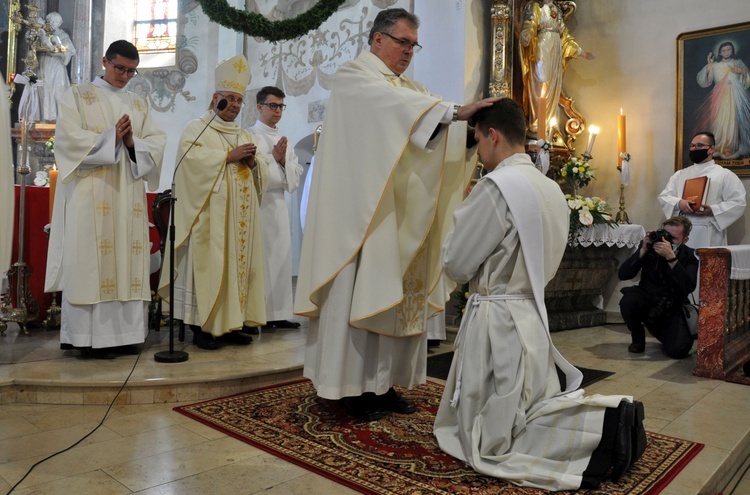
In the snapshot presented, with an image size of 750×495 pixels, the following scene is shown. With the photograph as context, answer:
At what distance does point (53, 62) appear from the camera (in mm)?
10656

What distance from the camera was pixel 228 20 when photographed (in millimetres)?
6684

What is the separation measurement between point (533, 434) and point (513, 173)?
1.01 meters

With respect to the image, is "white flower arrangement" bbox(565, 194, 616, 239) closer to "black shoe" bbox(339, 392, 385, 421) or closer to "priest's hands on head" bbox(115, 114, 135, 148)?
"black shoe" bbox(339, 392, 385, 421)

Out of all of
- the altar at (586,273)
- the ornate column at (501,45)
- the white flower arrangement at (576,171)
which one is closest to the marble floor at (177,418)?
the altar at (586,273)

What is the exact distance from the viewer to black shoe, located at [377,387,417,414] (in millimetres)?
3305

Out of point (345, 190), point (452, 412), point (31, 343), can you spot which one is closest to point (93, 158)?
point (31, 343)

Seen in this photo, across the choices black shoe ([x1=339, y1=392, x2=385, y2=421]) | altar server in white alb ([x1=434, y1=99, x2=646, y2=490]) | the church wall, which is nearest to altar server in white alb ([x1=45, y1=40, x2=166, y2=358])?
black shoe ([x1=339, y1=392, x2=385, y2=421])

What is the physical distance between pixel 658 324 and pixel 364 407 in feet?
9.68

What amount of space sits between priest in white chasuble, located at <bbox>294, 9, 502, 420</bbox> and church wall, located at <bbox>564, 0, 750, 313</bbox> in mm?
4588

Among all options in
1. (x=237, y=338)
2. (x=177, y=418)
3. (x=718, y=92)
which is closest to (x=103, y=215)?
(x=237, y=338)

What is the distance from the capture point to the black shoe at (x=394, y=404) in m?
3.30

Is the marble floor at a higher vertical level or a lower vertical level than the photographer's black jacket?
lower

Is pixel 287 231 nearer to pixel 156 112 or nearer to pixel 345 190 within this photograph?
pixel 345 190

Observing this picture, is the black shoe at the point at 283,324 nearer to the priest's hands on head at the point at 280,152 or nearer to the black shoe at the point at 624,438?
the priest's hands on head at the point at 280,152
